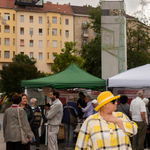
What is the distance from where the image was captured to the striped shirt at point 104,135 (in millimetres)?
3014

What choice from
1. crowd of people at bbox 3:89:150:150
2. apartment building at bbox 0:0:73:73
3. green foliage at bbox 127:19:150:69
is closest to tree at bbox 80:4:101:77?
green foliage at bbox 127:19:150:69

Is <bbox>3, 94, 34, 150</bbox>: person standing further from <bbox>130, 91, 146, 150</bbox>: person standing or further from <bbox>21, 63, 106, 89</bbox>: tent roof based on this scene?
<bbox>21, 63, 106, 89</bbox>: tent roof

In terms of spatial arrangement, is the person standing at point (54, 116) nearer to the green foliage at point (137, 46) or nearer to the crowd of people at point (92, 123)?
the crowd of people at point (92, 123)

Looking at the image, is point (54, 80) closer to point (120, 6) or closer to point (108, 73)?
point (108, 73)

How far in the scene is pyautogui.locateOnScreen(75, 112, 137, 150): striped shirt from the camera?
3014 millimetres

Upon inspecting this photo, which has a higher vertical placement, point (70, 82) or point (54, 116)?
point (70, 82)

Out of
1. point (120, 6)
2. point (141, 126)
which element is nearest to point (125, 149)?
point (141, 126)

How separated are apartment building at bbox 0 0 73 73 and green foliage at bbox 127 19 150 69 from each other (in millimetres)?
40175

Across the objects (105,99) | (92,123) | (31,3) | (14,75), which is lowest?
(92,123)

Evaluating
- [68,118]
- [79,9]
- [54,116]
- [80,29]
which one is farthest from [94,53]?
[79,9]

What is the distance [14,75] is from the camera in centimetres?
4094

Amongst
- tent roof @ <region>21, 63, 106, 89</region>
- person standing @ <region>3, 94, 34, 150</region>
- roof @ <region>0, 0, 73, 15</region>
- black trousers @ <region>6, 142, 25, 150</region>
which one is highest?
roof @ <region>0, 0, 73, 15</region>

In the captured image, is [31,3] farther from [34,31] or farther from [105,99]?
[105,99]

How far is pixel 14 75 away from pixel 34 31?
1240 inches
